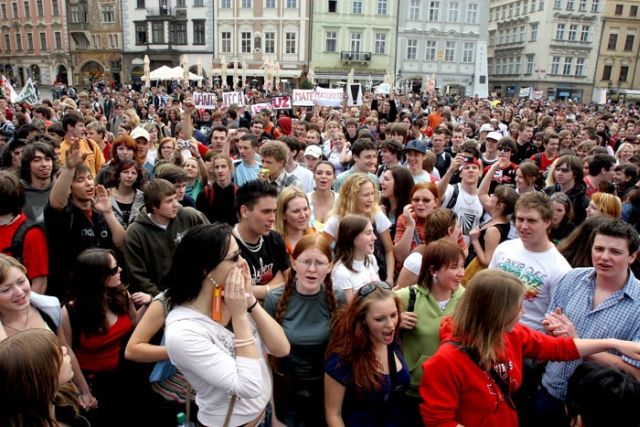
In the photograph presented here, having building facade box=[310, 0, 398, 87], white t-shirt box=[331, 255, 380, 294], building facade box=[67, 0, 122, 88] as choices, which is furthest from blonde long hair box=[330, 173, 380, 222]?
building facade box=[67, 0, 122, 88]

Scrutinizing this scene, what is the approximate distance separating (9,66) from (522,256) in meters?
70.6

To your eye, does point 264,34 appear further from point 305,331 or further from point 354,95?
point 305,331

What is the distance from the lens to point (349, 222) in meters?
3.46

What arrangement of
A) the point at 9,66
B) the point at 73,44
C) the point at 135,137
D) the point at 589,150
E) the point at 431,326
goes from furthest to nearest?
the point at 9,66
the point at 73,44
the point at 589,150
the point at 135,137
the point at 431,326

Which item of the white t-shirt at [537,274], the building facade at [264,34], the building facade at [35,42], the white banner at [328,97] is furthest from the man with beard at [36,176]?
the building facade at [35,42]

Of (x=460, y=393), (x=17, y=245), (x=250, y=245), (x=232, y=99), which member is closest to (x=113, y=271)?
(x=17, y=245)

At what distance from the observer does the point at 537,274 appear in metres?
3.31

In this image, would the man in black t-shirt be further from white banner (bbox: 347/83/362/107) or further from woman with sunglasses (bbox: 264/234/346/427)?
white banner (bbox: 347/83/362/107)

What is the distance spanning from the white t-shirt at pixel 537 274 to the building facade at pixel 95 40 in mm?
53123

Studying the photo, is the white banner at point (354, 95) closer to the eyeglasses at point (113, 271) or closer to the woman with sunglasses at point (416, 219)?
the woman with sunglasses at point (416, 219)

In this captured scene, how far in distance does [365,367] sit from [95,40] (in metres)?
58.0

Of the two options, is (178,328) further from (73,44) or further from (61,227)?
(73,44)

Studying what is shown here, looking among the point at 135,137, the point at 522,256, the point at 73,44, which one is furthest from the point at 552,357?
the point at 73,44

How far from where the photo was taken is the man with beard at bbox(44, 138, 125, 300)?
3852mm
